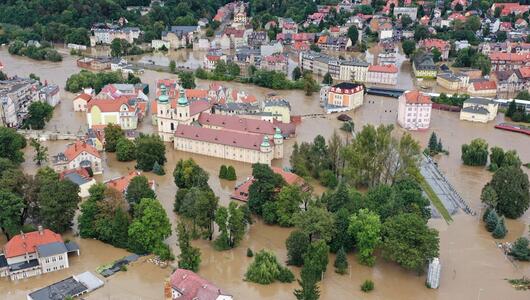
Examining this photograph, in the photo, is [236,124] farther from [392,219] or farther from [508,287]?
[508,287]

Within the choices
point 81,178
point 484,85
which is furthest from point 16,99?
point 484,85

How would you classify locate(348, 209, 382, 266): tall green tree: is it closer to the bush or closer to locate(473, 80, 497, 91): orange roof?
the bush

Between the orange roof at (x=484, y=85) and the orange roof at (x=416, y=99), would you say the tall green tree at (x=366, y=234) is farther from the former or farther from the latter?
the orange roof at (x=484, y=85)

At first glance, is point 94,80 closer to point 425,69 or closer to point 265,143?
point 265,143

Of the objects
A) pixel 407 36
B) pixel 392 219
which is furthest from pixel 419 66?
pixel 392 219

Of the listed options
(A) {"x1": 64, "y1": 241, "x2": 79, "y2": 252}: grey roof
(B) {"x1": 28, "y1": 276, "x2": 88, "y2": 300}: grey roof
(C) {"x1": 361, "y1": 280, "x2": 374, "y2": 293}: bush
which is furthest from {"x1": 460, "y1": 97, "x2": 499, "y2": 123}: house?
(B) {"x1": 28, "y1": 276, "x2": 88, "y2": 300}: grey roof

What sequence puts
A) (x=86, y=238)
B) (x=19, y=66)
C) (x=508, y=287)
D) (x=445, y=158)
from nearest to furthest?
(x=508, y=287) → (x=86, y=238) → (x=445, y=158) → (x=19, y=66)
